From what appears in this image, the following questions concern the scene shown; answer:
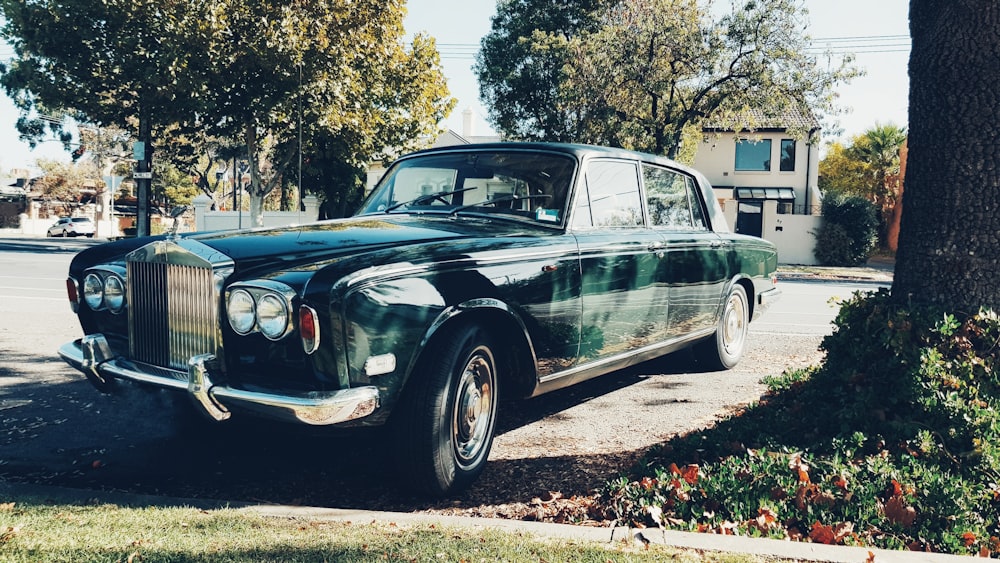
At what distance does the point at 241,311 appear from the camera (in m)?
3.48

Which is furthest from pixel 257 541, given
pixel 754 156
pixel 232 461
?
pixel 754 156

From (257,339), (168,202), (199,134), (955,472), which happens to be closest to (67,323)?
(257,339)

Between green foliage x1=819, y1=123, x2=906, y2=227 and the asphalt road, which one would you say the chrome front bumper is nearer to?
the asphalt road

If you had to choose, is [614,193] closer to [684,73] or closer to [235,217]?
[684,73]

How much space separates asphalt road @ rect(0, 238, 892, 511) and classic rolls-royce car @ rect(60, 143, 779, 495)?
11.8 inches

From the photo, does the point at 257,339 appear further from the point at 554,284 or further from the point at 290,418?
the point at 554,284

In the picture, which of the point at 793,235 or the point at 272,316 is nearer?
the point at 272,316

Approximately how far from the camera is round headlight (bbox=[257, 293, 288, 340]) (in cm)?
336

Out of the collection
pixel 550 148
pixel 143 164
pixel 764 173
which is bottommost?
pixel 550 148

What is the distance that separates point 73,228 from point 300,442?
172 ft

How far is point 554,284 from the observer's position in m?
4.39

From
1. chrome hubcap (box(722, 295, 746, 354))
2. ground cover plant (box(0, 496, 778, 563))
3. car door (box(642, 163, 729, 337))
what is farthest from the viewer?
chrome hubcap (box(722, 295, 746, 354))

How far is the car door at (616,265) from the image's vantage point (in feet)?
15.6

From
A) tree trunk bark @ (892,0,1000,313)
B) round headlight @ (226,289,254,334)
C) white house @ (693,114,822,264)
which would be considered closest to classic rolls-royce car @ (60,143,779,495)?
round headlight @ (226,289,254,334)
